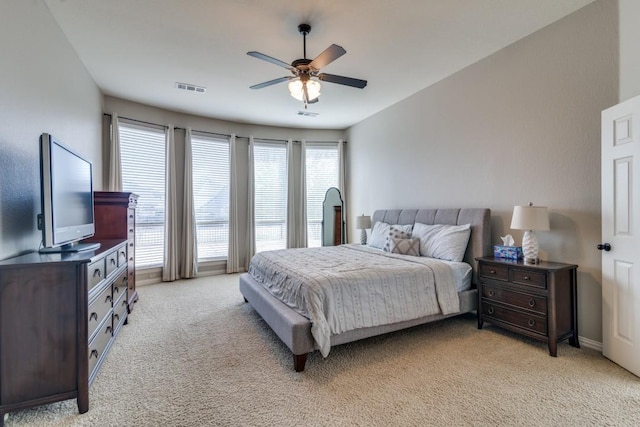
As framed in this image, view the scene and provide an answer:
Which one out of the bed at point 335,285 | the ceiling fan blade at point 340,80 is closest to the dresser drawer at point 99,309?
the bed at point 335,285

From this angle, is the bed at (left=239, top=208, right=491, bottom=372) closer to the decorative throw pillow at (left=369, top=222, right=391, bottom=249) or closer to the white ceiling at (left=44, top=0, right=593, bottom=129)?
the decorative throw pillow at (left=369, top=222, right=391, bottom=249)

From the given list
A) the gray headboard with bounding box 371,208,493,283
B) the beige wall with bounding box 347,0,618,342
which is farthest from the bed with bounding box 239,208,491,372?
the beige wall with bounding box 347,0,618,342

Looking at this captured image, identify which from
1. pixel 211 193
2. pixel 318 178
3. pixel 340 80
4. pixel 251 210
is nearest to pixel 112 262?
pixel 340 80

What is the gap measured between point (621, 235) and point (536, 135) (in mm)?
1221

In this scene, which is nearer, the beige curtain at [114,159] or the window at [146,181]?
the beige curtain at [114,159]

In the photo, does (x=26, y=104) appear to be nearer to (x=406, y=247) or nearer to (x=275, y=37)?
(x=275, y=37)

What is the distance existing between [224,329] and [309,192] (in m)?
3.82

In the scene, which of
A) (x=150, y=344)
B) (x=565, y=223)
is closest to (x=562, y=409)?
A: (x=565, y=223)

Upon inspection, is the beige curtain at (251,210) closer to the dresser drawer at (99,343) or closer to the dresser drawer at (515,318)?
the dresser drawer at (99,343)

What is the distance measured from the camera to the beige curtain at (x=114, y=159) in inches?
179

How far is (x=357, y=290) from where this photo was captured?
2586 millimetres

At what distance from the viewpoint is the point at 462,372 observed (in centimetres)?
227

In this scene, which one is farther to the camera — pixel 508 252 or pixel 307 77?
pixel 508 252

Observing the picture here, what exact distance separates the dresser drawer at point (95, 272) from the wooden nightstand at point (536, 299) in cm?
348
